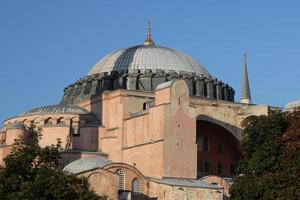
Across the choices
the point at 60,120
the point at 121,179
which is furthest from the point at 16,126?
the point at 121,179

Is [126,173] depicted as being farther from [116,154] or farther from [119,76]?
[119,76]

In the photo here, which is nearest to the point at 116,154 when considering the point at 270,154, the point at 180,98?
the point at 180,98

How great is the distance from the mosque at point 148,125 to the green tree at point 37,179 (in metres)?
6.92

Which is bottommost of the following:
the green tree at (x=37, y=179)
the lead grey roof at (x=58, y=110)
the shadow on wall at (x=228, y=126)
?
the green tree at (x=37, y=179)

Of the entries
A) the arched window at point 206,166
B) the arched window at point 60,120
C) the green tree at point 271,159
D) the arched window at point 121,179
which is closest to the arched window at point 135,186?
the arched window at point 121,179

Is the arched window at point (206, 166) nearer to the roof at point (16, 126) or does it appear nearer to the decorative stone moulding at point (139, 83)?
the decorative stone moulding at point (139, 83)

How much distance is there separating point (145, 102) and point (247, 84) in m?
12.7

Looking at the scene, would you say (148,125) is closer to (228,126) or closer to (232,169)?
(228,126)

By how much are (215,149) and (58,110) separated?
431 inches

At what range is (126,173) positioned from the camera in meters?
51.8

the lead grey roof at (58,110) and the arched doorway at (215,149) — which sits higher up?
the lead grey roof at (58,110)

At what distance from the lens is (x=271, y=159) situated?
153 feet

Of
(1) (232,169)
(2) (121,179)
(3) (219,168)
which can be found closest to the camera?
(2) (121,179)

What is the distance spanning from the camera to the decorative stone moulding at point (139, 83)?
6300cm
